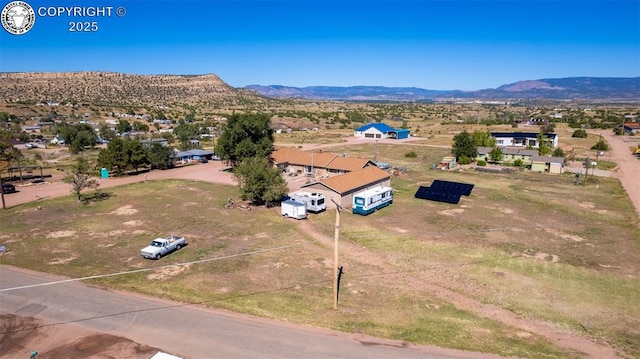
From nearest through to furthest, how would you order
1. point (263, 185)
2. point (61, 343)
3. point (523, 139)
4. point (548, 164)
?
point (61, 343) → point (263, 185) → point (548, 164) → point (523, 139)

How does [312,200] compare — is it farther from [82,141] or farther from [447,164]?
[82,141]

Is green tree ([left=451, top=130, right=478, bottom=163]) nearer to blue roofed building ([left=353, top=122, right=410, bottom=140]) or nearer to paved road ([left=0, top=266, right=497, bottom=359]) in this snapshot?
blue roofed building ([left=353, top=122, right=410, bottom=140])

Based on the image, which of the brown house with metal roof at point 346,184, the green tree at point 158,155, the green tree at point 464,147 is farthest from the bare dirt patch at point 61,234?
the green tree at point 464,147

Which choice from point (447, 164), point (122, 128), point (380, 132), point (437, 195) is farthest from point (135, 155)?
point (380, 132)

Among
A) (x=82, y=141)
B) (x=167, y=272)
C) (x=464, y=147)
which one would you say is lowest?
(x=167, y=272)

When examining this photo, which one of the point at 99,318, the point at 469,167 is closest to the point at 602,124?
the point at 469,167

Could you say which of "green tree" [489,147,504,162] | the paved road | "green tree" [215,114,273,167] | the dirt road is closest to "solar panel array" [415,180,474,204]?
the dirt road
